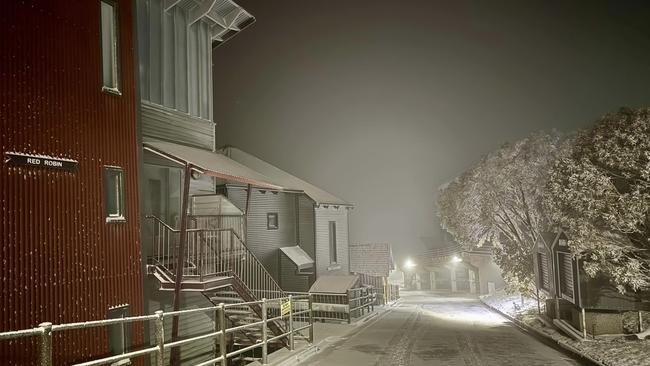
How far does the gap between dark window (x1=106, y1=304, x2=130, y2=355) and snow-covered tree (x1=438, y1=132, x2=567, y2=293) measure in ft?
60.6

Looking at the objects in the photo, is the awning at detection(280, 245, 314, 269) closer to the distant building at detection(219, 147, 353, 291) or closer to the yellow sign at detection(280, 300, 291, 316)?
the distant building at detection(219, 147, 353, 291)

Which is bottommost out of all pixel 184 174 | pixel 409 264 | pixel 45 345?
pixel 409 264

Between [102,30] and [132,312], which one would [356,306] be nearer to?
[132,312]

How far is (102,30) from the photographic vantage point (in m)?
10.9

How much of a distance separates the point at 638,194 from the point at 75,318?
48.4 ft

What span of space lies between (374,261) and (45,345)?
116 ft

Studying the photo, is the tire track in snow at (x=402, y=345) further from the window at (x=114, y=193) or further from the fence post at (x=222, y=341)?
the window at (x=114, y=193)

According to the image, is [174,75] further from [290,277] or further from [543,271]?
[543,271]

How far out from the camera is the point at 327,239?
1121 inches

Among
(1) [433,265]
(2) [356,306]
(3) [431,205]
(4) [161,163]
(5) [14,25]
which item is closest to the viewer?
(5) [14,25]

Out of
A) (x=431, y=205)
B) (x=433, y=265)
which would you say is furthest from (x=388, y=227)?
(x=433, y=265)

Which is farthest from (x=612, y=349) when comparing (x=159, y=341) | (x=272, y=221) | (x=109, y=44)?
(x=272, y=221)

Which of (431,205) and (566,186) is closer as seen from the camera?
(566,186)

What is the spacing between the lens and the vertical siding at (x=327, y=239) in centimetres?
2731
